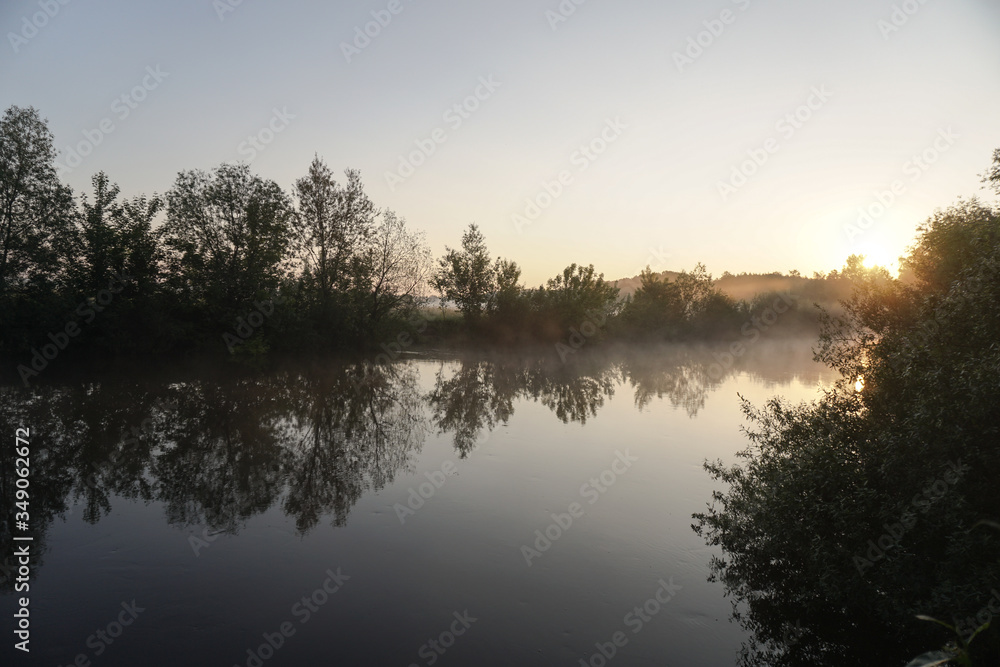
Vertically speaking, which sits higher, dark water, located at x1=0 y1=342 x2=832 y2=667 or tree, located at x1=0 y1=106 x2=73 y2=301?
tree, located at x1=0 y1=106 x2=73 y2=301

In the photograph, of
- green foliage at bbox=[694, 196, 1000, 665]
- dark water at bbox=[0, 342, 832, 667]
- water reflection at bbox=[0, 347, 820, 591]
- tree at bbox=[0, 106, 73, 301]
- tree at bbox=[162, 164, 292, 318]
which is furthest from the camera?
tree at bbox=[162, 164, 292, 318]

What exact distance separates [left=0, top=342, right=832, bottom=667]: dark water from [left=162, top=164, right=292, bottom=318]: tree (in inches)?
469

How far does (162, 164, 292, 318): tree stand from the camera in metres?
29.4

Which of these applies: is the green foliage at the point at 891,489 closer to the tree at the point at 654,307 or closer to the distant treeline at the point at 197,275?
the distant treeline at the point at 197,275

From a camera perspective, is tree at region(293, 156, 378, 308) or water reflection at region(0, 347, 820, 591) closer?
water reflection at region(0, 347, 820, 591)

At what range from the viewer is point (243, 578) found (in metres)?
7.15

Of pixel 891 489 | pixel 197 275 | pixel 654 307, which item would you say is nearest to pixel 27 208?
pixel 197 275

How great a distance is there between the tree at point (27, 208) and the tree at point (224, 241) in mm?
5448

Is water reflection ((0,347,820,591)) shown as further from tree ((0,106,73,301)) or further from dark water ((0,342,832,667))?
tree ((0,106,73,301))

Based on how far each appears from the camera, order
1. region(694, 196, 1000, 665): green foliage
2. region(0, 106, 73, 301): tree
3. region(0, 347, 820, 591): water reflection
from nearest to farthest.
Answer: region(694, 196, 1000, 665): green foliage, region(0, 347, 820, 591): water reflection, region(0, 106, 73, 301): tree

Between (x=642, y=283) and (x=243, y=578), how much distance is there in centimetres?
5725

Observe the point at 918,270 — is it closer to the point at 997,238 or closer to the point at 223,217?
Result: the point at 997,238

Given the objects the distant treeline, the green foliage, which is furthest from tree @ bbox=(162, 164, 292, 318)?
the green foliage

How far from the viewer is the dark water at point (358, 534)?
599cm
